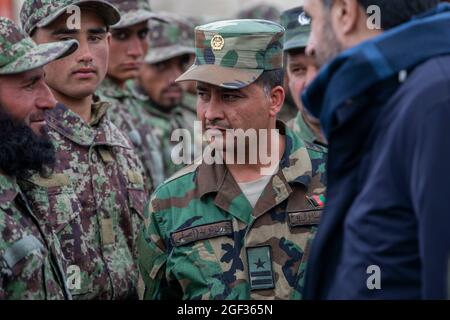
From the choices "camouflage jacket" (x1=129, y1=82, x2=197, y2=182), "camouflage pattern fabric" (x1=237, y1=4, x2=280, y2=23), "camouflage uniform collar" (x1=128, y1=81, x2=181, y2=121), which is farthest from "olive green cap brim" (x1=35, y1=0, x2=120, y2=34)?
"camouflage pattern fabric" (x1=237, y1=4, x2=280, y2=23)

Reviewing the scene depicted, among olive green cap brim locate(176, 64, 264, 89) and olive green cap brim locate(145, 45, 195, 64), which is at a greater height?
olive green cap brim locate(176, 64, 264, 89)

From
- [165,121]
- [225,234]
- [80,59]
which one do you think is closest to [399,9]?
[225,234]

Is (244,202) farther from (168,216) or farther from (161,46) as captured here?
(161,46)

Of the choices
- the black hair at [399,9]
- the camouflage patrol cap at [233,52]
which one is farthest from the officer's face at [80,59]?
the black hair at [399,9]

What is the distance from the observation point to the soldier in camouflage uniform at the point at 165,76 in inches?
368

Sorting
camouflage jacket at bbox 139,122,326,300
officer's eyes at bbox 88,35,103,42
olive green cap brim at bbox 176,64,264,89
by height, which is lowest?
camouflage jacket at bbox 139,122,326,300

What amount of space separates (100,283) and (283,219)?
1103 mm

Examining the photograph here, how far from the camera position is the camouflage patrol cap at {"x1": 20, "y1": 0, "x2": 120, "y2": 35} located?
18.5 feet

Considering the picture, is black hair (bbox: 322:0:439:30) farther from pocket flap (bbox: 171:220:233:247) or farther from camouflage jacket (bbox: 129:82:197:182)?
camouflage jacket (bbox: 129:82:197:182)

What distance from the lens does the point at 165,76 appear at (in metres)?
9.73

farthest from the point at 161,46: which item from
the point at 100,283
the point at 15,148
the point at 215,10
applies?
the point at 215,10

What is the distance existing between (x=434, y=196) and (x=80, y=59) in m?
3.22

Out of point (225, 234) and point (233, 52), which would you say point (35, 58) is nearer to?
point (233, 52)

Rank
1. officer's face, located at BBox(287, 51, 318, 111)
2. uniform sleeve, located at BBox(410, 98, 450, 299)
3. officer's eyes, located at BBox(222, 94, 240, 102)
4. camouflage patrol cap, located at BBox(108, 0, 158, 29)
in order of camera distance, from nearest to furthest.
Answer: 1. uniform sleeve, located at BBox(410, 98, 450, 299)
2. officer's eyes, located at BBox(222, 94, 240, 102)
3. officer's face, located at BBox(287, 51, 318, 111)
4. camouflage patrol cap, located at BBox(108, 0, 158, 29)
